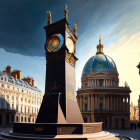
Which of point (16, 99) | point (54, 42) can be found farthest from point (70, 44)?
point (16, 99)

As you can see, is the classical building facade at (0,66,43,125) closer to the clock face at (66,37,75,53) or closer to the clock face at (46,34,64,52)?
the clock face at (46,34,64,52)

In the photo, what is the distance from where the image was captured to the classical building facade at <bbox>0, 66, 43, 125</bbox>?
6562cm

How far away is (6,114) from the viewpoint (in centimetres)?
6644

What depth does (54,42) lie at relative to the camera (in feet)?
91.5

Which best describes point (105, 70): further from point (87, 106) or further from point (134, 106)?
point (134, 106)

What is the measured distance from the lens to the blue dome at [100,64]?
8000cm

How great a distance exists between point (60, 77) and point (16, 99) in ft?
167

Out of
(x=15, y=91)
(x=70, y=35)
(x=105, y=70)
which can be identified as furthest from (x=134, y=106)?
(x=70, y=35)

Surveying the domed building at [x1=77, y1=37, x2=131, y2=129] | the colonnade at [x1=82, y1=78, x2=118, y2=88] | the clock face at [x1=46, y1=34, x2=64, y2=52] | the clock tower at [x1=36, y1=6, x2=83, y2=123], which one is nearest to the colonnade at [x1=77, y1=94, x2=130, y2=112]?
the domed building at [x1=77, y1=37, x2=131, y2=129]

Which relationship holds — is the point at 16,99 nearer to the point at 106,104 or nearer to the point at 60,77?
the point at 106,104

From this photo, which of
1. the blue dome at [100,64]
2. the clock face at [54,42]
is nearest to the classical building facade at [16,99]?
the blue dome at [100,64]

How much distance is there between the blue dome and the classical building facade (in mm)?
25937

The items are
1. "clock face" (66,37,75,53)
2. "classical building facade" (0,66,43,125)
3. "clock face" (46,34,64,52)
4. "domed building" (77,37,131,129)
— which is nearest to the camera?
"clock face" (46,34,64,52)

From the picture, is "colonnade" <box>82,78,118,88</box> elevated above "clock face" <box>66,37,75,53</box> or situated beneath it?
situated beneath
